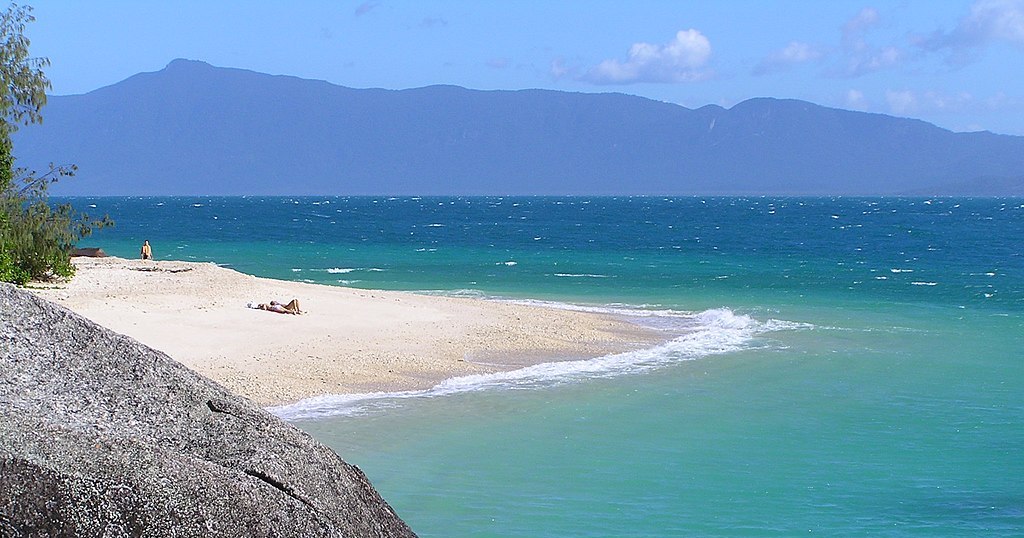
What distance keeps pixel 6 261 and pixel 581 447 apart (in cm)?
1777

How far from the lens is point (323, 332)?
80.3 feet

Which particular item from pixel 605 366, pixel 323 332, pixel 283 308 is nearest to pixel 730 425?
pixel 605 366

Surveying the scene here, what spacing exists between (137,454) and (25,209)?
93.9 ft

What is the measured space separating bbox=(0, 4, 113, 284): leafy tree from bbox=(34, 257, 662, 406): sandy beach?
106 centimetres

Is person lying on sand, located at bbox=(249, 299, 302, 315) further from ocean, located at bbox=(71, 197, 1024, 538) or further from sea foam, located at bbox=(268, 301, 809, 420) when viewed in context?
ocean, located at bbox=(71, 197, 1024, 538)

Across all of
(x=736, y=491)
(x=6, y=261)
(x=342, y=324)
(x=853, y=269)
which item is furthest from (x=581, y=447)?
(x=853, y=269)

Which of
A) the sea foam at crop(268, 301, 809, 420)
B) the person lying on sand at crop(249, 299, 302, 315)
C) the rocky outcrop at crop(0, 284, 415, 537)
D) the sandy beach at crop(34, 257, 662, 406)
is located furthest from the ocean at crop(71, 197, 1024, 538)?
the person lying on sand at crop(249, 299, 302, 315)

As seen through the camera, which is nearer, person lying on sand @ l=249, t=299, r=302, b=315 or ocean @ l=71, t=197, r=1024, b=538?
ocean @ l=71, t=197, r=1024, b=538

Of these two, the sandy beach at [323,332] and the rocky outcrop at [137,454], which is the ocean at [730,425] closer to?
the sandy beach at [323,332]

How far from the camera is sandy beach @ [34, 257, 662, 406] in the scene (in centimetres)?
2016

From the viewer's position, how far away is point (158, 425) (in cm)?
520

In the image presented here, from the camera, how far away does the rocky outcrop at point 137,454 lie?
4461 mm

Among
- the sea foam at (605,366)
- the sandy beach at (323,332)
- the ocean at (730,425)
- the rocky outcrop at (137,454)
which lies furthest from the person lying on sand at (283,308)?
the rocky outcrop at (137,454)

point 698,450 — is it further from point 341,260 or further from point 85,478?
point 341,260
